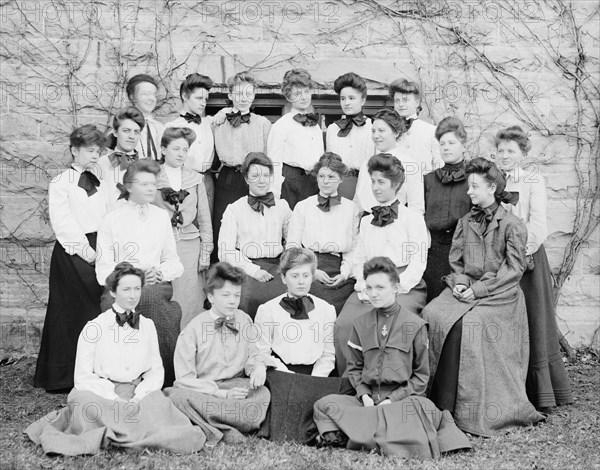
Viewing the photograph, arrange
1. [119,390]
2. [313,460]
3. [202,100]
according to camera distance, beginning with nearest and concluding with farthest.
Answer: [313,460], [119,390], [202,100]

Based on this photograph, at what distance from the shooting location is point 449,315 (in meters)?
5.28

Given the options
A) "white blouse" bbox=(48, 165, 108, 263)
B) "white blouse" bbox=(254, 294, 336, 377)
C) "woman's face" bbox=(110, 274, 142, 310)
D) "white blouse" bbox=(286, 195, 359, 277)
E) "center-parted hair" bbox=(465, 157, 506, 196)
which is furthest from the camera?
"white blouse" bbox=(286, 195, 359, 277)

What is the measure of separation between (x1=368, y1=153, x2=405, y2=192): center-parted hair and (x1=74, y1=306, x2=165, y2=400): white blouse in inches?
68.8

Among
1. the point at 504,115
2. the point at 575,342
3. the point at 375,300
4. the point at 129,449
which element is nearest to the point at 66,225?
the point at 129,449

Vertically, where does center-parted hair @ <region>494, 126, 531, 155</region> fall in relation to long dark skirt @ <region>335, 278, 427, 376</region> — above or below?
above

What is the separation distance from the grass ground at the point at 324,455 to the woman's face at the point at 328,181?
1.78 metres

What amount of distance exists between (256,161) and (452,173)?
1.28 metres

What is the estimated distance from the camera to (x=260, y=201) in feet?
19.2

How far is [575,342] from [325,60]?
2911 millimetres

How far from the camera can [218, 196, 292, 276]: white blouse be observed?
5.90 m

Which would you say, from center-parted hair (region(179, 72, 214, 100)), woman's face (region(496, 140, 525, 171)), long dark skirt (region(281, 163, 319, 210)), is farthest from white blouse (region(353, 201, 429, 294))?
center-parted hair (region(179, 72, 214, 100))

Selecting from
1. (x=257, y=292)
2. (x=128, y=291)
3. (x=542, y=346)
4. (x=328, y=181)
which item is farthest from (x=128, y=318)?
(x=542, y=346)

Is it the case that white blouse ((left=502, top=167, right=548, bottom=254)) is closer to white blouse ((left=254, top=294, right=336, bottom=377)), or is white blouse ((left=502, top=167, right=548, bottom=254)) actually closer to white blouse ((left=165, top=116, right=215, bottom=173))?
white blouse ((left=254, top=294, right=336, bottom=377))

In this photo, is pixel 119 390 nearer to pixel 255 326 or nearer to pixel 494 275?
pixel 255 326
